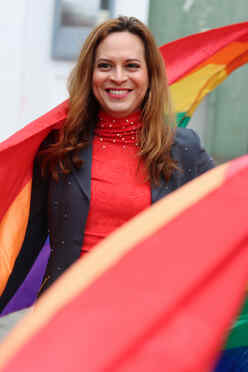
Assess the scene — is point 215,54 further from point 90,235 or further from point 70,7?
point 70,7

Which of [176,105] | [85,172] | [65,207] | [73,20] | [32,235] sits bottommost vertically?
[32,235]

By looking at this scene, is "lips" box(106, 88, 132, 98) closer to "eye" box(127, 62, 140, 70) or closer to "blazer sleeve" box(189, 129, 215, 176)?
"eye" box(127, 62, 140, 70)

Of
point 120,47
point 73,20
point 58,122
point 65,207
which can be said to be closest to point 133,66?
point 120,47

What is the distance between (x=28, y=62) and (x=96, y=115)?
2238 mm

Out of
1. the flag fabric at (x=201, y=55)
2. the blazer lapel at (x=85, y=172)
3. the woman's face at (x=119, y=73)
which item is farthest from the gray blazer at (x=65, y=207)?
the flag fabric at (x=201, y=55)

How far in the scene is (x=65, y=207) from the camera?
5.86 ft

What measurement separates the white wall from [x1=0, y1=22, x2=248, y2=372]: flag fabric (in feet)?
6.13

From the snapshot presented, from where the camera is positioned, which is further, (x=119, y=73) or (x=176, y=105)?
(x=176, y=105)

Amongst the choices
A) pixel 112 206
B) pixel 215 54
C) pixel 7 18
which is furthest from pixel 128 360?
pixel 7 18

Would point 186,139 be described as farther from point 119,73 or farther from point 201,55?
point 201,55

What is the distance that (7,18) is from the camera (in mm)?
3912

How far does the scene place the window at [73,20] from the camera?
13.0 feet

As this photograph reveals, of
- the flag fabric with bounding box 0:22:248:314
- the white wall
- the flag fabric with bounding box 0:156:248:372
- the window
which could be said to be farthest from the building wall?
the flag fabric with bounding box 0:156:248:372

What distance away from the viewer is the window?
13.0 ft
